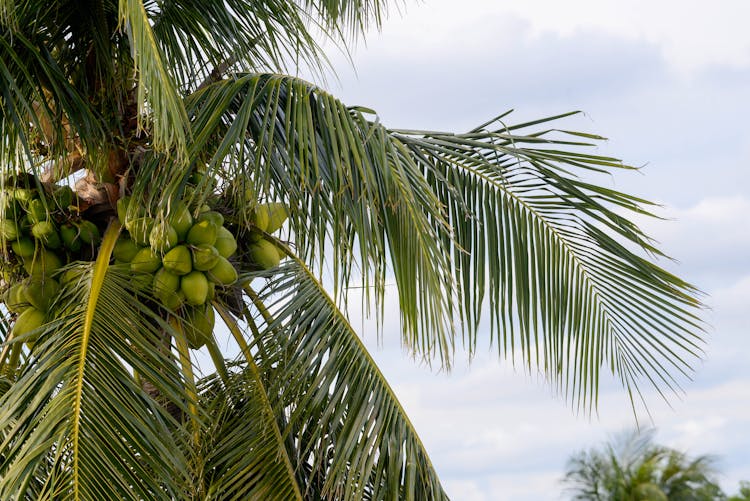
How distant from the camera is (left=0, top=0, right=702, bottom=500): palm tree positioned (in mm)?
3547

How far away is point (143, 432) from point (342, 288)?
987 millimetres

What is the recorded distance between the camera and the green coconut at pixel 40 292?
4117mm

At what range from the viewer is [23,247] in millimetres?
4180

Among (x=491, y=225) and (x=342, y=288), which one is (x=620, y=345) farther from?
(x=342, y=288)

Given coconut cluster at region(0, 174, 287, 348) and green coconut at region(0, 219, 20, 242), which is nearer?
coconut cluster at region(0, 174, 287, 348)

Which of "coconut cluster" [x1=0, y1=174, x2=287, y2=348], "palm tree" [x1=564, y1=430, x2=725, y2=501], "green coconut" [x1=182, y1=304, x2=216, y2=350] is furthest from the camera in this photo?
"palm tree" [x1=564, y1=430, x2=725, y2=501]

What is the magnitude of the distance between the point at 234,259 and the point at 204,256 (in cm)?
48

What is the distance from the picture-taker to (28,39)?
14.0ft

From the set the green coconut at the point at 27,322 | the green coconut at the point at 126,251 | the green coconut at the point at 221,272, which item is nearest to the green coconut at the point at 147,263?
the green coconut at the point at 126,251

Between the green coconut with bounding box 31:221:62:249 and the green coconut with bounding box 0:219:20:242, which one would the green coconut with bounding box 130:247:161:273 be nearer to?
the green coconut with bounding box 31:221:62:249

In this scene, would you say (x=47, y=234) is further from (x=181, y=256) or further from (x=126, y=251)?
(x=181, y=256)

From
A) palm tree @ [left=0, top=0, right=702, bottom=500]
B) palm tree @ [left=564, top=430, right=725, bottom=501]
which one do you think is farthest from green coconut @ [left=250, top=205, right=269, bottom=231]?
palm tree @ [left=564, top=430, right=725, bottom=501]

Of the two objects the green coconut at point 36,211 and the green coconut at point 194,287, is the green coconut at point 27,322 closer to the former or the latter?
the green coconut at point 36,211

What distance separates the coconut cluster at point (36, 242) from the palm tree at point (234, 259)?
0.04ft
